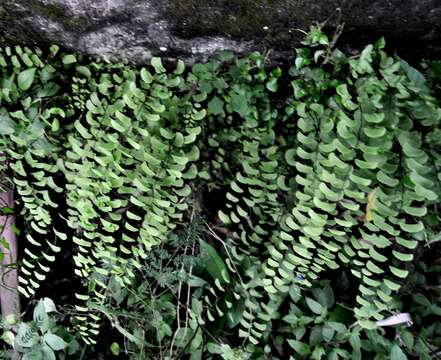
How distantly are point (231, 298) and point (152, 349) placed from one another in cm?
58

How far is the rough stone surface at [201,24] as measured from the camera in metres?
1.51

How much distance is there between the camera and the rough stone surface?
4.95 feet

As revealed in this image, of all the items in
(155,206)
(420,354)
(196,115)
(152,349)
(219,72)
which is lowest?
(152,349)

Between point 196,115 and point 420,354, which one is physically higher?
point 196,115

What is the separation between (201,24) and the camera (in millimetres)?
1654

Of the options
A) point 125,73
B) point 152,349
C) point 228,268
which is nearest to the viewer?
point 125,73

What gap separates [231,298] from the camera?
2158 mm

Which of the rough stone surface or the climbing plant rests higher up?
the rough stone surface

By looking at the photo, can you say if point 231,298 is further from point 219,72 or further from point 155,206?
point 219,72

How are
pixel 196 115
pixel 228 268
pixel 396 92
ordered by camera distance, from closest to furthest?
pixel 396 92
pixel 196 115
pixel 228 268

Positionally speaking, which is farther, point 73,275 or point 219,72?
point 73,275

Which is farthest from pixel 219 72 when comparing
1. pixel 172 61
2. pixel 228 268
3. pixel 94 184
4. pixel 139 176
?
pixel 228 268

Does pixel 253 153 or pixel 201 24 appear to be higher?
pixel 201 24

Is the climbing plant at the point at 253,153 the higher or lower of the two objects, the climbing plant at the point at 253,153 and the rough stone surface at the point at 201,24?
the lower
